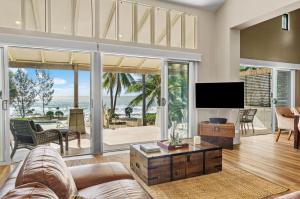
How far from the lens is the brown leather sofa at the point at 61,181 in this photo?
1.10 metres

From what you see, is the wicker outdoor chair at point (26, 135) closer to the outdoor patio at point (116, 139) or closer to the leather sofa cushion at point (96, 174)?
the outdoor patio at point (116, 139)

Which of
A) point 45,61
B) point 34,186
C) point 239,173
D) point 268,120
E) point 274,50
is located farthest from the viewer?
point 268,120

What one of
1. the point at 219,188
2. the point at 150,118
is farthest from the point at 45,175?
the point at 150,118

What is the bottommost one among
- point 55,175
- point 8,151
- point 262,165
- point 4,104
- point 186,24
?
point 262,165

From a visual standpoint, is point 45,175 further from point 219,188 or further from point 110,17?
point 110,17

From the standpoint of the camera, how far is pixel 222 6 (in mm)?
5078

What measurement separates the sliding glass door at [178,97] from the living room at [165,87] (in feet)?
0.08

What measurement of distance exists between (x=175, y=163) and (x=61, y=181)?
1872 millimetres

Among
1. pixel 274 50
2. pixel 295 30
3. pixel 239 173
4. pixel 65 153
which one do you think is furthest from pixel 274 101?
pixel 65 153

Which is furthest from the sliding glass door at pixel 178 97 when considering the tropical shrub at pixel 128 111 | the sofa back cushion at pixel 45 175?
the sofa back cushion at pixel 45 175

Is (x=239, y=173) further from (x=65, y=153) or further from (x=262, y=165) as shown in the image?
(x=65, y=153)

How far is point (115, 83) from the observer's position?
6.96 meters

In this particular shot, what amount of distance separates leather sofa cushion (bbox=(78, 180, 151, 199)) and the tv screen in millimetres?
3385

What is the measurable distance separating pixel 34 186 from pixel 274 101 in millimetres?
6994
